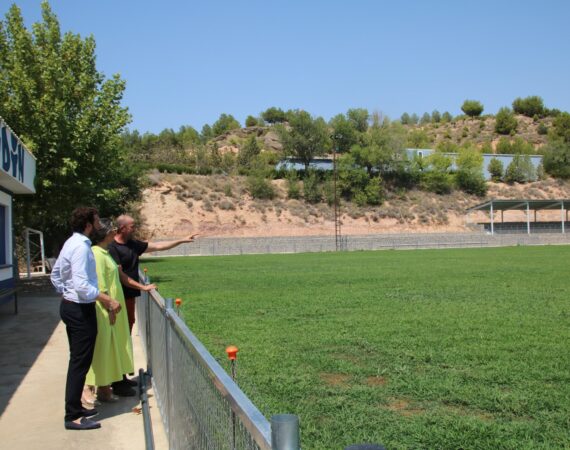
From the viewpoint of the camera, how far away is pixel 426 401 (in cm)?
578

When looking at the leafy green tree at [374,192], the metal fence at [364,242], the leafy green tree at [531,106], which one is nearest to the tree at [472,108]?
the leafy green tree at [531,106]

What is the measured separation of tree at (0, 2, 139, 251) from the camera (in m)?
19.6

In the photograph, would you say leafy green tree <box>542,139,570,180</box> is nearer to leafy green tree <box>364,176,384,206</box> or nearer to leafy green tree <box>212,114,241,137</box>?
leafy green tree <box>364,176,384,206</box>

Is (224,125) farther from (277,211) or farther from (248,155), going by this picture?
(277,211)

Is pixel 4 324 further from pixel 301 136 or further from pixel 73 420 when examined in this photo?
pixel 301 136

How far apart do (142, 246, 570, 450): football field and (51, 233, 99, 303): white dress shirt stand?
6.56ft

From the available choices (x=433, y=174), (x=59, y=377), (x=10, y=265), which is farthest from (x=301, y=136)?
(x=59, y=377)

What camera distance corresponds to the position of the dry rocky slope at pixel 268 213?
2505 inches

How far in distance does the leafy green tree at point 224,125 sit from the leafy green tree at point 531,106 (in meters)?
71.2

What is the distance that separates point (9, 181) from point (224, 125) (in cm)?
13194

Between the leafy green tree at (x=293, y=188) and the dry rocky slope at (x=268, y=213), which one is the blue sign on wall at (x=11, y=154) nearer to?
the dry rocky slope at (x=268, y=213)

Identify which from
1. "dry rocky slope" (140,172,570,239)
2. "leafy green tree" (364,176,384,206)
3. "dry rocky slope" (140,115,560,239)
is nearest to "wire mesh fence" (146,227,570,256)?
"dry rocky slope" (140,172,570,239)

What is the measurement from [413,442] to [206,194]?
65.2m

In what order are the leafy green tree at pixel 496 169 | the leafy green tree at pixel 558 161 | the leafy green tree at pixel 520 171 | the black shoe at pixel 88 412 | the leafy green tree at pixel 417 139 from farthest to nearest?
the leafy green tree at pixel 417 139, the leafy green tree at pixel 558 161, the leafy green tree at pixel 496 169, the leafy green tree at pixel 520 171, the black shoe at pixel 88 412
